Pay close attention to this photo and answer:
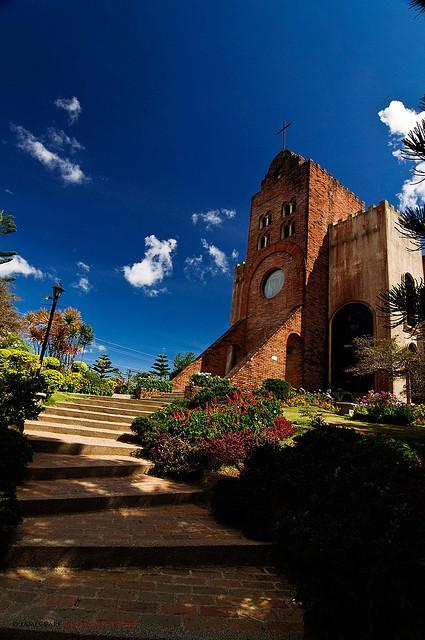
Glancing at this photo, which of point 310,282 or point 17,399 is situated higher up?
point 310,282

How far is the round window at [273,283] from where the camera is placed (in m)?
18.5

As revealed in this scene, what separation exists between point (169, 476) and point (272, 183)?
19893 mm

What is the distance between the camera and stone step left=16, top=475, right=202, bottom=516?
12.9 feet

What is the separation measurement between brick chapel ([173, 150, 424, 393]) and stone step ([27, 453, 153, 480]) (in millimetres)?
8426

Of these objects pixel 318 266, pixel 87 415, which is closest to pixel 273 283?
pixel 318 266

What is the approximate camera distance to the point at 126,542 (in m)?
3.26

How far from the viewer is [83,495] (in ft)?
14.0

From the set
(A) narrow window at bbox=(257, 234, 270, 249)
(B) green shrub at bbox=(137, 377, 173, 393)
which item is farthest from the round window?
(B) green shrub at bbox=(137, 377, 173, 393)

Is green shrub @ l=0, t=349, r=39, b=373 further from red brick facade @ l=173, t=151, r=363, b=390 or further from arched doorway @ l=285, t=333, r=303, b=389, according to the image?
arched doorway @ l=285, t=333, r=303, b=389

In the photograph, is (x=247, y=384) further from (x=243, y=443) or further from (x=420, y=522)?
(x=420, y=522)

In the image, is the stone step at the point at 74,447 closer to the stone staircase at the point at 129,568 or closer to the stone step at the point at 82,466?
the stone step at the point at 82,466

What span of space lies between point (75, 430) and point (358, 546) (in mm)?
7032

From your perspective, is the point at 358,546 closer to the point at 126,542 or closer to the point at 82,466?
the point at 126,542

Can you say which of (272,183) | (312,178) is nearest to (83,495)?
(312,178)
